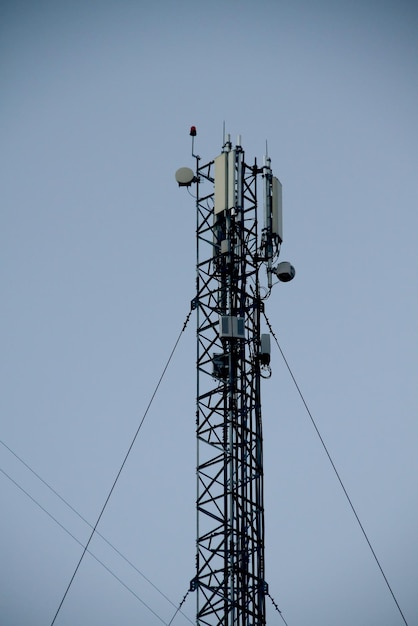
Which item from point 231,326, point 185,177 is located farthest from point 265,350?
point 185,177

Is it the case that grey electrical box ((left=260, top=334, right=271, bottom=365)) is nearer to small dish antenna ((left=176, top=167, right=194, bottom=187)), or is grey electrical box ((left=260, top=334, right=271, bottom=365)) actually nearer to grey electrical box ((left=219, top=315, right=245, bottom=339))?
grey electrical box ((left=219, top=315, right=245, bottom=339))

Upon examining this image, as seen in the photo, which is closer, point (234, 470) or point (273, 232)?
point (234, 470)

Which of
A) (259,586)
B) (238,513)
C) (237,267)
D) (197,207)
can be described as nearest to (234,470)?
Answer: (238,513)

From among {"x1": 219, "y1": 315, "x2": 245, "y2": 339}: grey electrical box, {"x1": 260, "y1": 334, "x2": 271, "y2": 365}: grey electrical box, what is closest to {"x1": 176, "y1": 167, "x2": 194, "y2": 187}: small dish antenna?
{"x1": 219, "y1": 315, "x2": 245, "y2": 339}: grey electrical box

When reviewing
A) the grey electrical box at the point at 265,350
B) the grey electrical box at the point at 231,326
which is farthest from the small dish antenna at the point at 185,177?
the grey electrical box at the point at 265,350

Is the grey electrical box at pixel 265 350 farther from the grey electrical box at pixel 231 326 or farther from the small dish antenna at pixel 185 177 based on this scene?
the small dish antenna at pixel 185 177

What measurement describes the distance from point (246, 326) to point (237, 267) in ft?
5.74

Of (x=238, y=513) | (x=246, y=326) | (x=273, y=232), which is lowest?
(x=238, y=513)

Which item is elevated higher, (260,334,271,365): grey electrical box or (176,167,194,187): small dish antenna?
(176,167,194,187): small dish antenna

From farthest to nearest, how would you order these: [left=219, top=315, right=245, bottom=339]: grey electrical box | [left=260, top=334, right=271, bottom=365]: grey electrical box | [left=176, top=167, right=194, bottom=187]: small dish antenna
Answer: [left=176, top=167, right=194, bottom=187]: small dish antenna → [left=260, top=334, right=271, bottom=365]: grey electrical box → [left=219, top=315, right=245, bottom=339]: grey electrical box

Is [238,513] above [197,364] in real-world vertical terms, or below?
below

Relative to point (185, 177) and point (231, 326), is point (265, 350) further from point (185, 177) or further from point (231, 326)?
point (185, 177)

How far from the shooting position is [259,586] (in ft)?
94.1

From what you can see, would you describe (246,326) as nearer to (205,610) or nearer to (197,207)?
(197,207)
